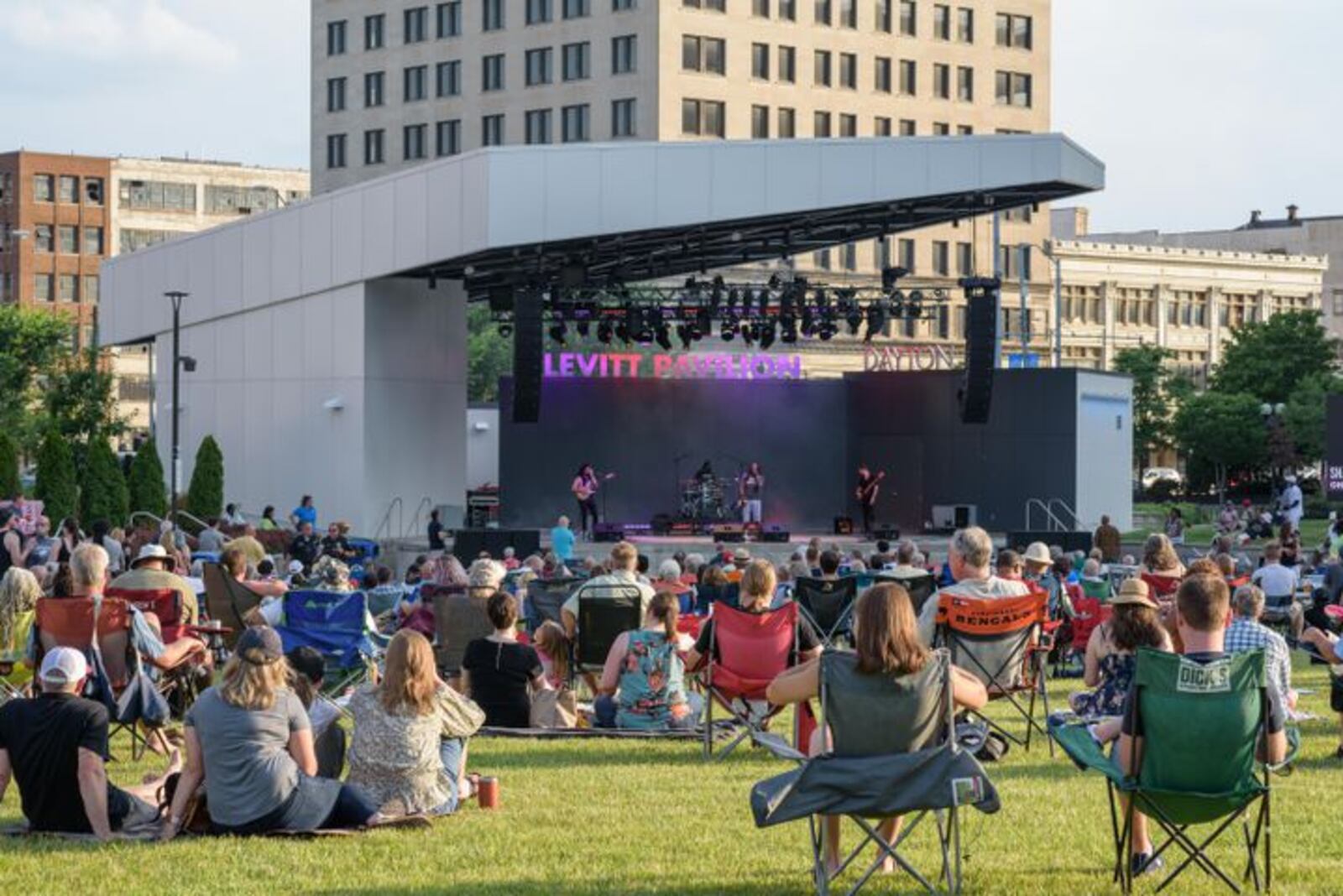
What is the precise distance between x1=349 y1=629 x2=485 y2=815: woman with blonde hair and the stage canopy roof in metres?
24.6

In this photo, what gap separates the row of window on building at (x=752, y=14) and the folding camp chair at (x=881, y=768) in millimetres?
73672

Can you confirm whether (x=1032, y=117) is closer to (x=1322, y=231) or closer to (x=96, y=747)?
(x=1322, y=231)

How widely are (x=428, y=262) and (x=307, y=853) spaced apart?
27141mm

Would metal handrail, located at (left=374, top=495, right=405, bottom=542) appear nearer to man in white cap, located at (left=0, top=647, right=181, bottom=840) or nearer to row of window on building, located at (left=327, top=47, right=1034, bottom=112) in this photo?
man in white cap, located at (left=0, top=647, right=181, bottom=840)

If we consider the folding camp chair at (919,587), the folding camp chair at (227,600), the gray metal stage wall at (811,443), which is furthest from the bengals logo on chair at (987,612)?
the gray metal stage wall at (811,443)

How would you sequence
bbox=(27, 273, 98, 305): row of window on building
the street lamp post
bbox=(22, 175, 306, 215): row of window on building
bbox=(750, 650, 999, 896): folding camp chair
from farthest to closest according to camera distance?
1. bbox=(22, 175, 306, 215): row of window on building
2. bbox=(27, 273, 98, 305): row of window on building
3. the street lamp post
4. bbox=(750, 650, 999, 896): folding camp chair

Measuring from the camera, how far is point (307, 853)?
397 inches

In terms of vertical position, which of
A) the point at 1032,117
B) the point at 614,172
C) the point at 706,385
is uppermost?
the point at 1032,117

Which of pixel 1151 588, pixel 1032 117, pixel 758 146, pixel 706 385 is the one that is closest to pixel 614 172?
pixel 758 146

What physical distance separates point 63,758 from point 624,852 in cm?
245

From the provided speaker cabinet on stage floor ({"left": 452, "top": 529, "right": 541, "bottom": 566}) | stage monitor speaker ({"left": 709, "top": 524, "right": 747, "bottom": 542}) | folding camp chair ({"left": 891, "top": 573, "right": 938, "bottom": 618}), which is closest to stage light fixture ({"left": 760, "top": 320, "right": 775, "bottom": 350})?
stage monitor speaker ({"left": 709, "top": 524, "right": 747, "bottom": 542})

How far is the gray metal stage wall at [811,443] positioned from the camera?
43.9 meters

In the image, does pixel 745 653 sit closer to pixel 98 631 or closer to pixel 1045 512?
pixel 98 631

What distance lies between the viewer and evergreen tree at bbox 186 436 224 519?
3928cm
